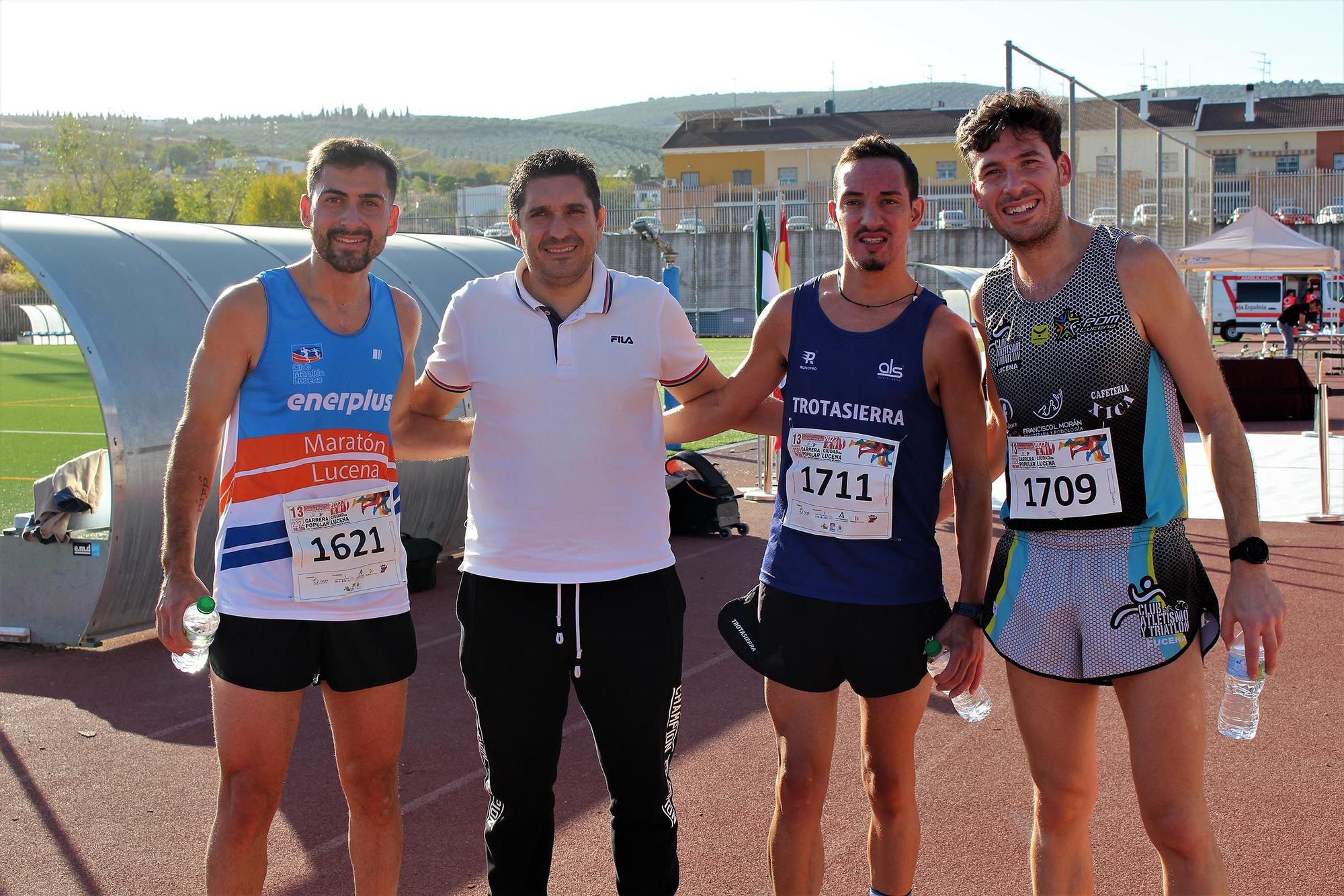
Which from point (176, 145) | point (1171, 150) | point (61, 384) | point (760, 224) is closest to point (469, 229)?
point (61, 384)

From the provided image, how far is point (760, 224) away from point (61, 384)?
21483 millimetres

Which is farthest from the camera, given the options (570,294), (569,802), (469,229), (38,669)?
(469,229)

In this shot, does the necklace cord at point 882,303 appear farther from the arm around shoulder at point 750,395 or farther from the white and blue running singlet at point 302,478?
the white and blue running singlet at point 302,478

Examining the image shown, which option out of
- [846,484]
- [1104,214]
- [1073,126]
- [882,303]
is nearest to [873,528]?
[846,484]

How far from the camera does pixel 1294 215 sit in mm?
41125

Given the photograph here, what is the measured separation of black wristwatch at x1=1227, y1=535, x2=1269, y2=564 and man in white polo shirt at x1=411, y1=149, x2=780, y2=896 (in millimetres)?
1442

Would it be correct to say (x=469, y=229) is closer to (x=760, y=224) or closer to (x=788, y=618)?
(x=760, y=224)

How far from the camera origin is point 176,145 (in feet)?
623

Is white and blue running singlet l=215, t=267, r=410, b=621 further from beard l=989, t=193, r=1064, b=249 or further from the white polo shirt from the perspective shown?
beard l=989, t=193, r=1064, b=249

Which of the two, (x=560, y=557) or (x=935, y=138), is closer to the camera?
(x=560, y=557)

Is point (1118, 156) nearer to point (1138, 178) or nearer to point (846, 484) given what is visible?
point (1138, 178)

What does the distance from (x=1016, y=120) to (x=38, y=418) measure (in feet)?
70.0

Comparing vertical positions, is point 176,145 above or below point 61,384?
above

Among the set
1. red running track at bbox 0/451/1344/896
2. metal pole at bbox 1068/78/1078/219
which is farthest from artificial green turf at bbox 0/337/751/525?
metal pole at bbox 1068/78/1078/219
